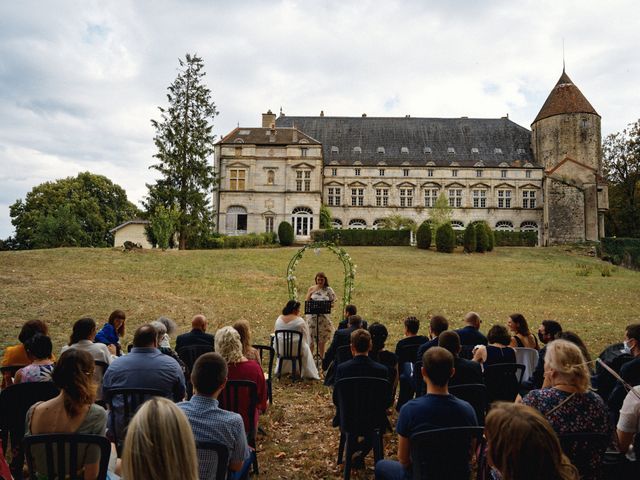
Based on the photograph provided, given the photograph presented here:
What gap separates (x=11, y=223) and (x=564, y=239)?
180 ft

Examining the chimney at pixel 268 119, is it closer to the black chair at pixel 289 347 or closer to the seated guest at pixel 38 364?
the black chair at pixel 289 347

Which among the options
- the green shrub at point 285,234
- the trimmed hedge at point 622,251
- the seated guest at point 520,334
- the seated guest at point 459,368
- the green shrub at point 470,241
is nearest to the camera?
the seated guest at point 459,368

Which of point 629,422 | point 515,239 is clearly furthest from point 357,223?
point 629,422

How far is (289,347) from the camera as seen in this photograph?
7.74 metres

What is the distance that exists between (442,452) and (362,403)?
144 centimetres

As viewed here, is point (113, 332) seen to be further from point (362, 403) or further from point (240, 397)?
point (362, 403)

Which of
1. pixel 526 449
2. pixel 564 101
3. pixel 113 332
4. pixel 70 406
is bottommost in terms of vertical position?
pixel 113 332

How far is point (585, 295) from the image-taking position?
58.6ft

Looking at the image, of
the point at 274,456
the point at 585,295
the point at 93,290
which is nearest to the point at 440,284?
the point at 585,295

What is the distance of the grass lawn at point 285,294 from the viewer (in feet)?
20.7

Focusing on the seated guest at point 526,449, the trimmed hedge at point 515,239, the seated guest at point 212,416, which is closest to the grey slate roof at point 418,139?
the trimmed hedge at point 515,239

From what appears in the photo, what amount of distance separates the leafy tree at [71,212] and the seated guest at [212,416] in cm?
4127

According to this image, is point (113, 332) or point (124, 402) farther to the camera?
point (113, 332)

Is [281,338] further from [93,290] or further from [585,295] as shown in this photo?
[585,295]
